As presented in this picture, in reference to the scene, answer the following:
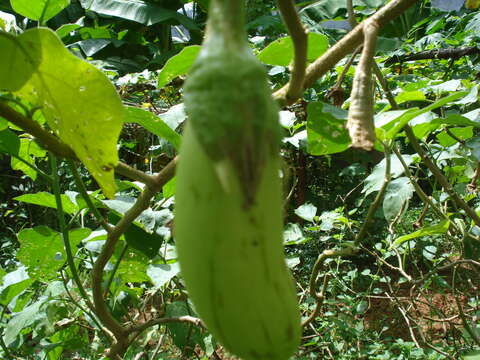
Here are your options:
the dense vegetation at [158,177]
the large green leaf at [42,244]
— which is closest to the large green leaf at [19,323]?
the dense vegetation at [158,177]

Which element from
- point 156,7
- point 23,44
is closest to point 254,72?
point 23,44

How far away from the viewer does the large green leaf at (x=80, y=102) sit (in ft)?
1.51

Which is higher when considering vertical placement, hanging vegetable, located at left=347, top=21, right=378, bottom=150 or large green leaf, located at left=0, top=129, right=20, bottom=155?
hanging vegetable, located at left=347, top=21, right=378, bottom=150

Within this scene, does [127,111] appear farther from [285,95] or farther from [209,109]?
[209,109]

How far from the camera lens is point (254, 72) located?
9.6 inches

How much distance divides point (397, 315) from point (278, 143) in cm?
246

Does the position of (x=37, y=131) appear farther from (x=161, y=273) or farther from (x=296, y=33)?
(x=161, y=273)

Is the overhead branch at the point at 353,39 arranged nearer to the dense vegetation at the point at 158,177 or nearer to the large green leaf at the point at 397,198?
the dense vegetation at the point at 158,177

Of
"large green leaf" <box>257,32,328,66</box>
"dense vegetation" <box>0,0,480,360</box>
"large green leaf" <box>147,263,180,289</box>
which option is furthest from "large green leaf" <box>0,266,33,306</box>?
"large green leaf" <box>257,32,328,66</box>

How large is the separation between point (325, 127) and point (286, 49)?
0.47 ft

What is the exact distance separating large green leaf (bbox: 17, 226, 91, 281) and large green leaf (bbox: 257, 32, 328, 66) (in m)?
0.47

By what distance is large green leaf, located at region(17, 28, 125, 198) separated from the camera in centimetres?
46

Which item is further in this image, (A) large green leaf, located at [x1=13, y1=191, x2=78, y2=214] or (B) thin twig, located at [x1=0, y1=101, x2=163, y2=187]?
(A) large green leaf, located at [x1=13, y1=191, x2=78, y2=214]

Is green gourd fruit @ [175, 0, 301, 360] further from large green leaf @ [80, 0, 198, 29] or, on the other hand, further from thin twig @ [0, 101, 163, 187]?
large green leaf @ [80, 0, 198, 29]
